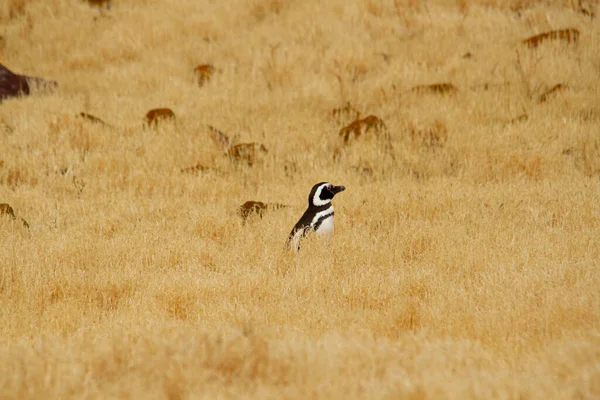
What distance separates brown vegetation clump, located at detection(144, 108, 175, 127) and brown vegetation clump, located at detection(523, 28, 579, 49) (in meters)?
7.16

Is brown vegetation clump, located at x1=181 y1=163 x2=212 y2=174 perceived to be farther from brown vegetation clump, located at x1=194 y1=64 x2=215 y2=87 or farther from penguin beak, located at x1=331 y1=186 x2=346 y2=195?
brown vegetation clump, located at x1=194 y1=64 x2=215 y2=87

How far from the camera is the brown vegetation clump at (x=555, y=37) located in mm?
12727

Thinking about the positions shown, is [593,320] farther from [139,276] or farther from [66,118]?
[66,118]

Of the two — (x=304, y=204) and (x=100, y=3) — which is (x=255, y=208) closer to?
(x=304, y=204)

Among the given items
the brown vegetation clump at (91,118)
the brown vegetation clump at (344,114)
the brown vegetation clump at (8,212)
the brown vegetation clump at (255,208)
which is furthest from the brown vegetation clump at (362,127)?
the brown vegetation clump at (8,212)

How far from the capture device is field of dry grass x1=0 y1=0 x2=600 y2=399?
12.0 ft

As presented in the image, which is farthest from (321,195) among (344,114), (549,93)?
(549,93)

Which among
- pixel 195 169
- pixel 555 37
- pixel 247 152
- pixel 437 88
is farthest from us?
pixel 555 37

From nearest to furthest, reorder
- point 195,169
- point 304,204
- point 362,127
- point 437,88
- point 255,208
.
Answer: point 255,208 → point 304,204 → point 195,169 → point 362,127 → point 437,88

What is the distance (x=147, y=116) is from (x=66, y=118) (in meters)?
1.27

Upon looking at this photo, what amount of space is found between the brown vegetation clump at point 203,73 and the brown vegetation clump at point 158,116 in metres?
2.35

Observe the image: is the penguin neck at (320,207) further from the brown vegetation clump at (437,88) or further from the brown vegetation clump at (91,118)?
the brown vegetation clump at (437,88)

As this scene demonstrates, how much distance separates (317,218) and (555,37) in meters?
8.78

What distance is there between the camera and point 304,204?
26.5ft
